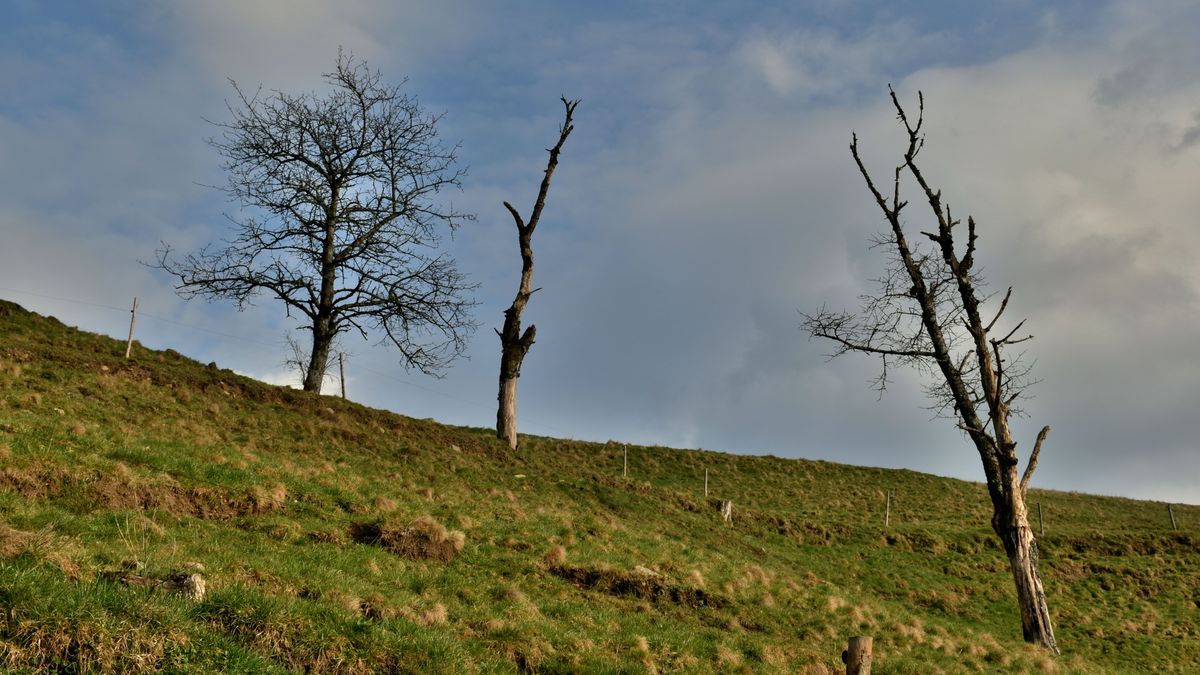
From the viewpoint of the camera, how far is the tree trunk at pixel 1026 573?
798 inches

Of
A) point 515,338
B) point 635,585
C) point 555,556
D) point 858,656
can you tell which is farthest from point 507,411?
point 858,656

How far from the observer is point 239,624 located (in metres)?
8.13

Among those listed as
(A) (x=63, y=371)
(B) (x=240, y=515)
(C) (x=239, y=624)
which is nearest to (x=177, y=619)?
(C) (x=239, y=624)

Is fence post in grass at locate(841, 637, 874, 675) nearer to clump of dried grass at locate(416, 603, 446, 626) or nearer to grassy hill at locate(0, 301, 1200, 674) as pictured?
grassy hill at locate(0, 301, 1200, 674)

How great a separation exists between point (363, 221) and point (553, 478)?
40.7 feet

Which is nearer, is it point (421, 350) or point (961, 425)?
point (961, 425)

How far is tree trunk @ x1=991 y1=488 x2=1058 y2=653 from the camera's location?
798 inches

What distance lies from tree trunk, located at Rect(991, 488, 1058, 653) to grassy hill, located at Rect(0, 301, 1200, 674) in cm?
99

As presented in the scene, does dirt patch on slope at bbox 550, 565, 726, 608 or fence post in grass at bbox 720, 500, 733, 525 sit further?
fence post in grass at bbox 720, 500, 733, 525

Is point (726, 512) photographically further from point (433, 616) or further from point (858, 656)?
point (433, 616)

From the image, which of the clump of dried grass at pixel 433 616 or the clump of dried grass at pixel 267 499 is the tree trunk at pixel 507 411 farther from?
the clump of dried grass at pixel 433 616

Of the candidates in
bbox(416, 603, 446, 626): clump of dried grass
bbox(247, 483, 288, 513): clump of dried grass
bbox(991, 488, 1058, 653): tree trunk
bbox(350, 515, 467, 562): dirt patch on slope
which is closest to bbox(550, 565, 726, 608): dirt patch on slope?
bbox(350, 515, 467, 562): dirt patch on slope

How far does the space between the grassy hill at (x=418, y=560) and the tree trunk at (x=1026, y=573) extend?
0.99 meters

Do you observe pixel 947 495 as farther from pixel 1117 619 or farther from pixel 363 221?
pixel 363 221
